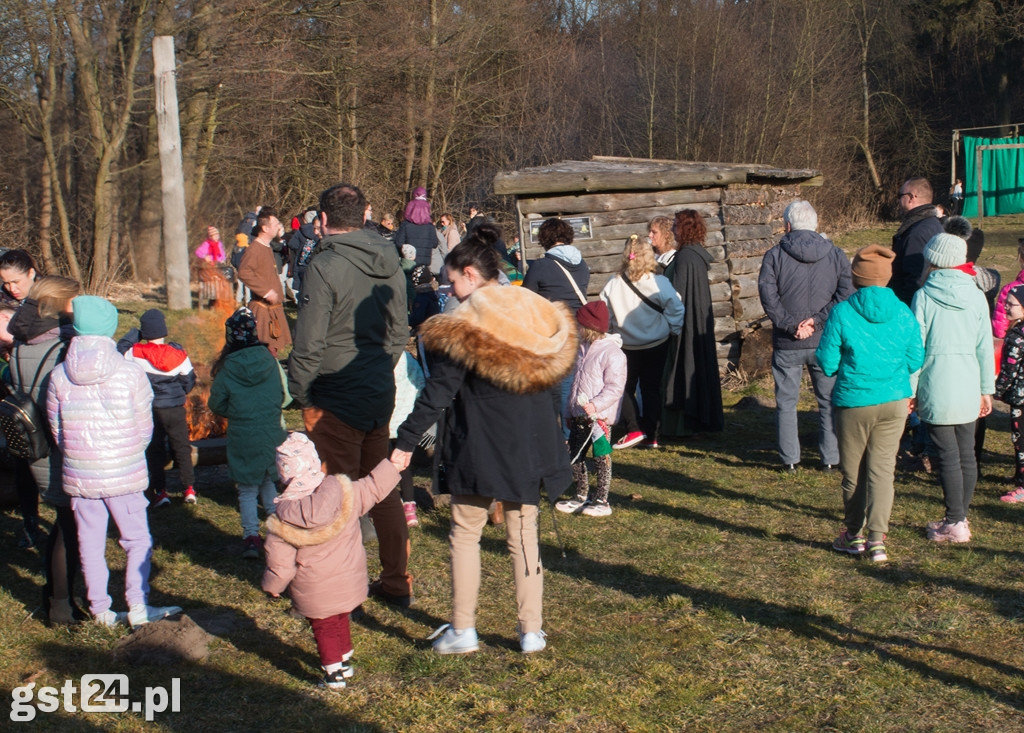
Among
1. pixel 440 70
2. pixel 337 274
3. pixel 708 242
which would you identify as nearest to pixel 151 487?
pixel 337 274

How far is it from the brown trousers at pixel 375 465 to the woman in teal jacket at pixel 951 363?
3.18 meters

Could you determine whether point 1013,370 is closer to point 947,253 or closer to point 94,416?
point 947,253

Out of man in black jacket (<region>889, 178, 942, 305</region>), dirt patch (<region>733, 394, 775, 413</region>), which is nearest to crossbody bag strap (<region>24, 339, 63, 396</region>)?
man in black jacket (<region>889, 178, 942, 305</region>)

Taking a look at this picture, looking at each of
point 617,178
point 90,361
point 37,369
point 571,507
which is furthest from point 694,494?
point 617,178

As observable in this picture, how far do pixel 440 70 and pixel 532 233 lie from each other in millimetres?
15303

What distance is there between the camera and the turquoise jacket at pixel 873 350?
17.7ft

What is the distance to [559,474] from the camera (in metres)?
4.33

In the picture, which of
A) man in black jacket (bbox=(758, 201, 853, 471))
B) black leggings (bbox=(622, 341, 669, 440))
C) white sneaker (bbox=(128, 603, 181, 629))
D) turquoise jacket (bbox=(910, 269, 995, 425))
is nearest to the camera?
white sneaker (bbox=(128, 603, 181, 629))

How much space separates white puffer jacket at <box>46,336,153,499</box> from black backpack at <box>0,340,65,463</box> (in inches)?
2.9

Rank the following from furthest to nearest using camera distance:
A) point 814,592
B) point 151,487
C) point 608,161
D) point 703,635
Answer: point 608,161 → point 151,487 → point 814,592 → point 703,635

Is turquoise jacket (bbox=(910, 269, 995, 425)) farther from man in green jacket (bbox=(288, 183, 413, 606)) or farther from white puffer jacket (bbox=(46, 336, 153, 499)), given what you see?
white puffer jacket (bbox=(46, 336, 153, 499))

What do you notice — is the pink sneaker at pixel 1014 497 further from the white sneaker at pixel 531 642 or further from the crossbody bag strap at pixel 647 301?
the white sneaker at pixel 531 642

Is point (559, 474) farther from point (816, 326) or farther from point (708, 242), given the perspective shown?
point (708, 242)

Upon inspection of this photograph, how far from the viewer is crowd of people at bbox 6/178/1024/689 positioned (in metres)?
4.10
